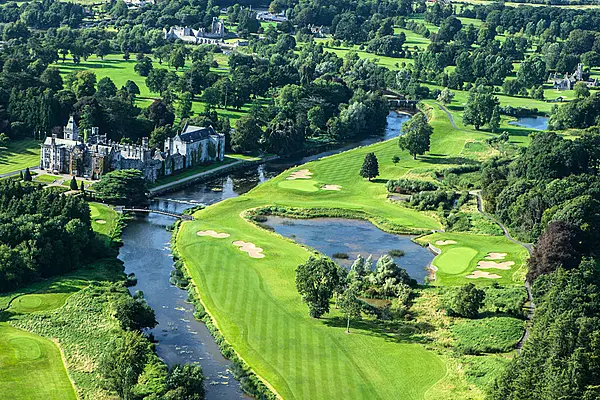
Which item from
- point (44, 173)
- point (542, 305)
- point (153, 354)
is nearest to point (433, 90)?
point (44, 173)

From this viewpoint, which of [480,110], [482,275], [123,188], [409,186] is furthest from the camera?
[480,110]

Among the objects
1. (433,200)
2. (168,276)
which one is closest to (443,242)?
(433,200)

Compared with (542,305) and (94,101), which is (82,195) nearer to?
(94,101)

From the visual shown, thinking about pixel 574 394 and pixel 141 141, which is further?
pixel 141 141

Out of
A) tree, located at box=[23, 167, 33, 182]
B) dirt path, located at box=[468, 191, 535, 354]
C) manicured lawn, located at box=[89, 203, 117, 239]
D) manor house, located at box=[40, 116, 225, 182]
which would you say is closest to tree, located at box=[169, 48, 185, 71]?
manor house, located at box=[40, 116, 225, 182]

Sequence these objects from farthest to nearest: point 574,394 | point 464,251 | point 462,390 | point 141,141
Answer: point 141,141, point 464,251, point 462,390, point 574,394

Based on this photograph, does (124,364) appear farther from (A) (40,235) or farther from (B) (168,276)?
(A) (40,235)

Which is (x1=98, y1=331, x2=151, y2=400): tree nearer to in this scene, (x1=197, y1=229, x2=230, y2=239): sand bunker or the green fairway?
the green fairway
